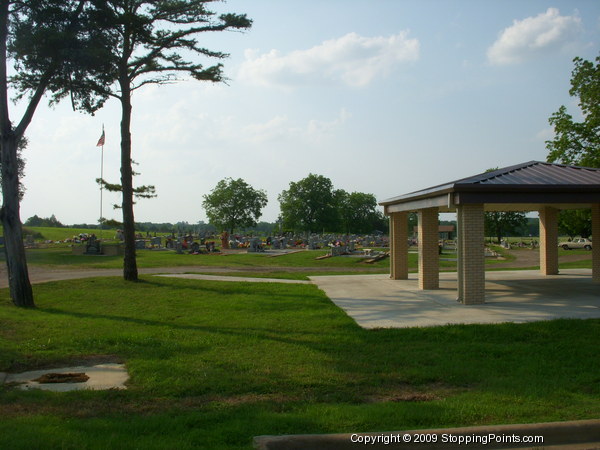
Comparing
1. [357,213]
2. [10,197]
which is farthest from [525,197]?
[357,213]

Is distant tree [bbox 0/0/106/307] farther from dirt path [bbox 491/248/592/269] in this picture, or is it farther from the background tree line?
the background tree line

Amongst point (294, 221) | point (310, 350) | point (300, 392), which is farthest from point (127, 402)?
point (294, 221)

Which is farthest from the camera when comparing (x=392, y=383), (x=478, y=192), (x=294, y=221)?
(x=294, y=221)

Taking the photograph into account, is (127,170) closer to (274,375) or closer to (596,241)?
(274,375)

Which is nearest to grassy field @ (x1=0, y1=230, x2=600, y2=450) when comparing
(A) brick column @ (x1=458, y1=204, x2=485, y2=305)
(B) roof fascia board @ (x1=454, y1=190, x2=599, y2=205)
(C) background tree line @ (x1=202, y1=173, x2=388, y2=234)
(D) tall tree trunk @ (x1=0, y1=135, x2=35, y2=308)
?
(D) tall tree trunk @ (x1=0, y1=135, x2=35, y2=308)

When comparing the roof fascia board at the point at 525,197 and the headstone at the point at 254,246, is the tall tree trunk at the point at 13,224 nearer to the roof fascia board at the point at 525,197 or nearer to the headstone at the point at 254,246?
the roof fascia board at the point at 525,197

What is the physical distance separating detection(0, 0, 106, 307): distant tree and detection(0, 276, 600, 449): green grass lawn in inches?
68.3

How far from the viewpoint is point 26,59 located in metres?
12.5

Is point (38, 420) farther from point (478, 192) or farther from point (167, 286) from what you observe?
point (167, 286)

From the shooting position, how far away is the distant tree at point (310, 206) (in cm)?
9144

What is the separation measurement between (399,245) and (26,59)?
12.6 meters

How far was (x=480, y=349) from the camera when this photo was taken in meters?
7.51

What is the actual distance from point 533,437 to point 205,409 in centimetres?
304

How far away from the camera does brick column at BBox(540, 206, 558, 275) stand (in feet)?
61.5
